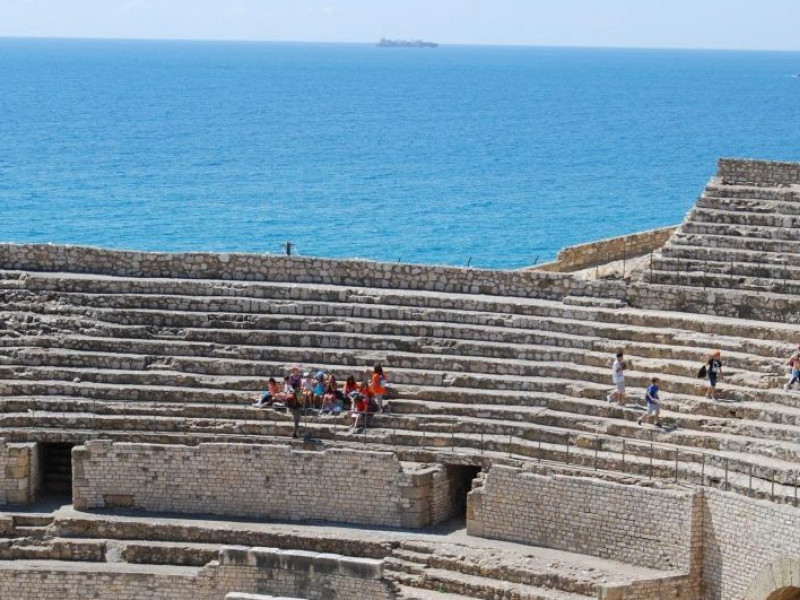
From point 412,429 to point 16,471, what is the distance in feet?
24.3

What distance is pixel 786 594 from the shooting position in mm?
31766

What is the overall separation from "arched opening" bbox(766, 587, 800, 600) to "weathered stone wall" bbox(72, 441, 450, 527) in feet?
22.3

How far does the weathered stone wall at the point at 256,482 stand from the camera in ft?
116

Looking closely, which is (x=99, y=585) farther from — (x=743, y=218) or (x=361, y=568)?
(x=743, y=218)

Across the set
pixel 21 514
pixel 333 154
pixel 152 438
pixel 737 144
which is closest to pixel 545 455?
pixel 152 438

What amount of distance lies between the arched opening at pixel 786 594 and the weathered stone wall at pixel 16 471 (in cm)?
1390

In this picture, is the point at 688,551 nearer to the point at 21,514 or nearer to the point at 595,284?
the point at 595,284

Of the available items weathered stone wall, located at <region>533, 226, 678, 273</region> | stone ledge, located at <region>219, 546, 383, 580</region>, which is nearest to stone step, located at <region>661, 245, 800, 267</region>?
weathered stone wall, located at <region>533, 226, 678, 273</region>

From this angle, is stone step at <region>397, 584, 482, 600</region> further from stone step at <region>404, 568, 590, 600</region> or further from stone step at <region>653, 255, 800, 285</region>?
stone step at <region>653, 255, 800, 285</region>

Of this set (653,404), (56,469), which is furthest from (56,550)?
(653,404)

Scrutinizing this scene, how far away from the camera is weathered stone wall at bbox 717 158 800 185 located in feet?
131

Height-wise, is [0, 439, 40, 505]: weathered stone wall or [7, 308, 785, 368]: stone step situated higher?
[7, 308, 785, 368]: stone step

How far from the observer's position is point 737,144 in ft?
391

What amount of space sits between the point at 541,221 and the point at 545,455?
49406mm
